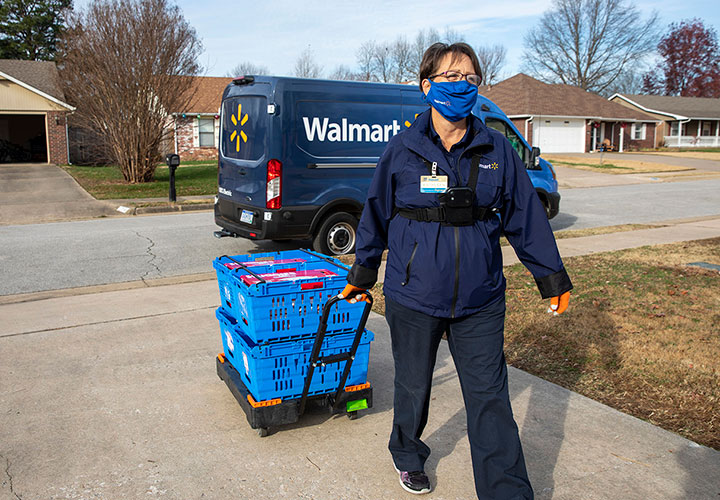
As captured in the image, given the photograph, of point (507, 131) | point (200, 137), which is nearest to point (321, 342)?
point (507, 131)

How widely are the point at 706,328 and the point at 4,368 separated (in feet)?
18.8

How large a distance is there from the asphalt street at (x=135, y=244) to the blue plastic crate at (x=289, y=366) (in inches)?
187

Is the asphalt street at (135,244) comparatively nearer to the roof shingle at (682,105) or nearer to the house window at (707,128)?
the roof shingle at (682,105)

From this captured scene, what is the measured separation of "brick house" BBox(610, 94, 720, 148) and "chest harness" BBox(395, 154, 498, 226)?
54.7m

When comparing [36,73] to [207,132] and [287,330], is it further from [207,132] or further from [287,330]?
[287,330]

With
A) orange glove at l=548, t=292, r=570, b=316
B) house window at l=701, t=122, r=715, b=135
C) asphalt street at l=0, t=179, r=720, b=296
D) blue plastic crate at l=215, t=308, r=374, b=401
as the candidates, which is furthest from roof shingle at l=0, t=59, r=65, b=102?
house window at l=701, t=122, r=715, b=135

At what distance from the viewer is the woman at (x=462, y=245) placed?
274 centimetres

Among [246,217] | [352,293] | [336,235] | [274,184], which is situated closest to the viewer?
[352,293]

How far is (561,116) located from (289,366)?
42701 mm

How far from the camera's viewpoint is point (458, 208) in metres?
2.71

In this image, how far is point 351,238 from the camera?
9.28 m

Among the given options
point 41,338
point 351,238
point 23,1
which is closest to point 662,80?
point 23,1

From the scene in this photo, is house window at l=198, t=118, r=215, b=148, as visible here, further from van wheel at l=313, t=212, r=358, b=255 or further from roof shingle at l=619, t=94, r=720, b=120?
roof shingle at l=619, t=94, r=720, b=120

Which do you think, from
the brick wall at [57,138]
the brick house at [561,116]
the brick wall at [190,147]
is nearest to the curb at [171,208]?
the brick wall at [57,138]
